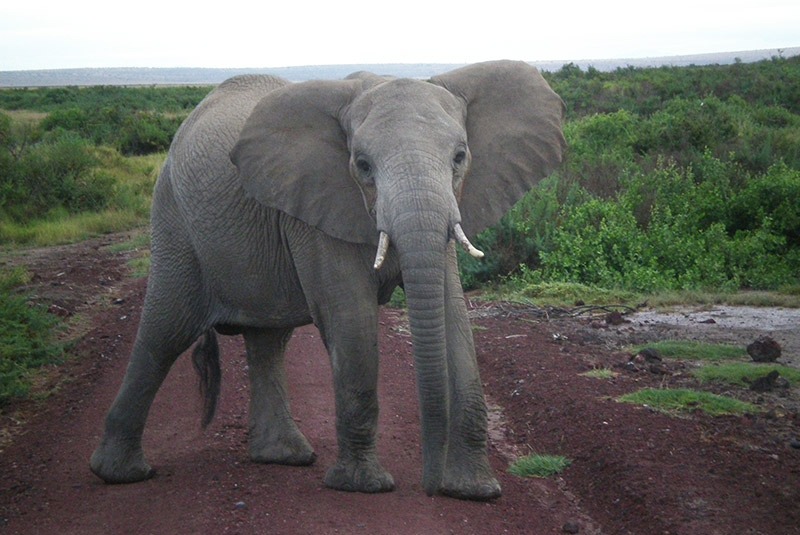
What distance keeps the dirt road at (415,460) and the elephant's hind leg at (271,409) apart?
0.35 feet

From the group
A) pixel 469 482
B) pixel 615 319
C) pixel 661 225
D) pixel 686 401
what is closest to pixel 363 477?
pixel 469 482

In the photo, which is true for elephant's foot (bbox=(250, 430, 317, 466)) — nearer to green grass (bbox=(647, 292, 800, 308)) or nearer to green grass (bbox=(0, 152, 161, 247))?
green grass (bbox=(647, 292, 800, 308))

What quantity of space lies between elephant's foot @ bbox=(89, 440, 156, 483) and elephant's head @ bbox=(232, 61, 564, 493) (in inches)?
69.5

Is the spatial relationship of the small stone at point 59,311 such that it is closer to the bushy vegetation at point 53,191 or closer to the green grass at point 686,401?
the bushy vegetation at point 53,191

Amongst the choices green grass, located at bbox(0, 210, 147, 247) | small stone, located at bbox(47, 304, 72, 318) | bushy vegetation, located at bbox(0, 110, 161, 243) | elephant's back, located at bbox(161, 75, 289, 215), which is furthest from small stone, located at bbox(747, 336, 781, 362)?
bushy vegetation, located at bbox(0, 110, 161, 243)

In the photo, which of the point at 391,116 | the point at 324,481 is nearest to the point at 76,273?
the point at 324,481

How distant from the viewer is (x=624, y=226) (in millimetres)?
11781

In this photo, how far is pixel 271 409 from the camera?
6188 mm

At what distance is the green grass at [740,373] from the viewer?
717cm

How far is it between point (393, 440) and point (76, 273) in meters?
7.86

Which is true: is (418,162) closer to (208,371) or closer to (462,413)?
(462,413)

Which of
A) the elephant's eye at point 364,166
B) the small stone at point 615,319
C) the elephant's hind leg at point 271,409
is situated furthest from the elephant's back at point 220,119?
the small stone at point 615,319

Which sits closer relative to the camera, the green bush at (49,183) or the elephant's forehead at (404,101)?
the elephant's forehead at (404,101)

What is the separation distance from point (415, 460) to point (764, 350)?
310 centimetres
